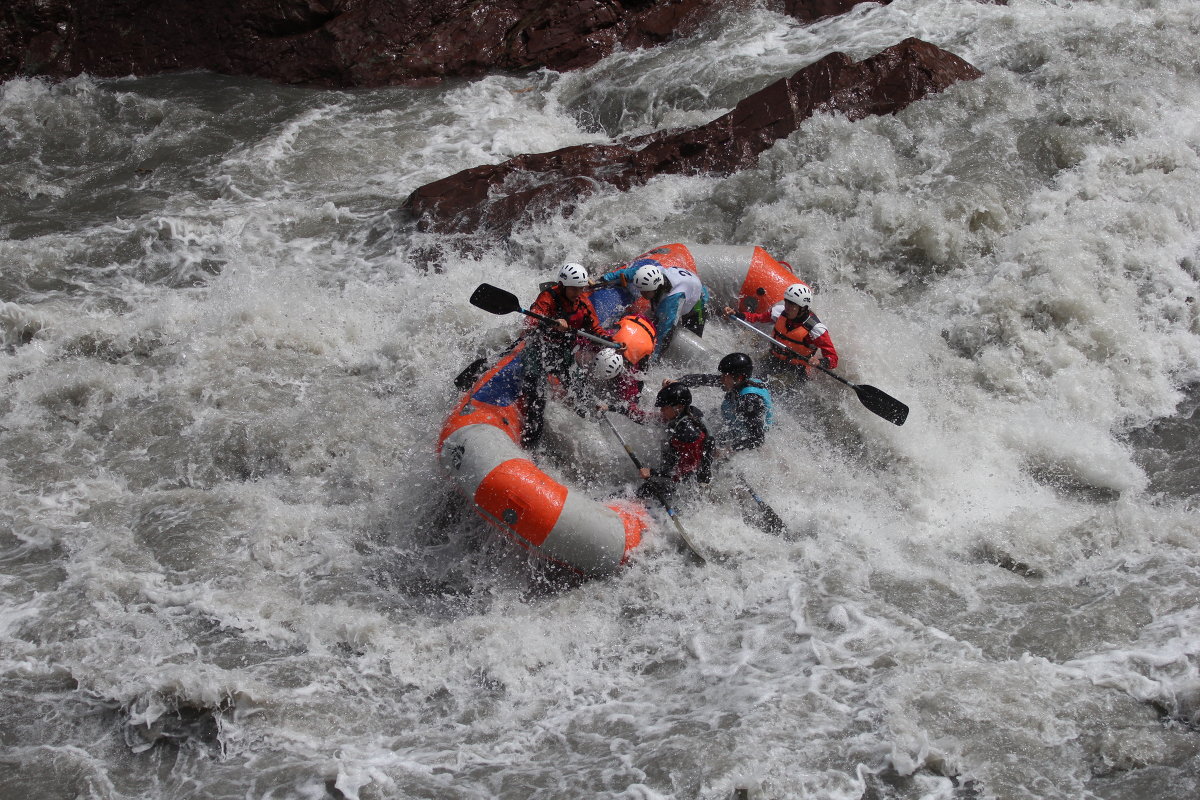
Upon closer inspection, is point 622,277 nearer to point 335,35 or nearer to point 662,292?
point 662,292

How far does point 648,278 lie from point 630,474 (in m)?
1.38

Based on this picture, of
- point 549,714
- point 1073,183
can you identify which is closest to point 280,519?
point 549,714

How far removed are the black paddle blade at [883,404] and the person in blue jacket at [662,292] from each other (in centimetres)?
133

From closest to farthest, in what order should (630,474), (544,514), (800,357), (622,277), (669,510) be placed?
(544,514)
(669,510)
(630,474)
(800,357)
(622,277)

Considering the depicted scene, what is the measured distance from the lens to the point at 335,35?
1120 cm

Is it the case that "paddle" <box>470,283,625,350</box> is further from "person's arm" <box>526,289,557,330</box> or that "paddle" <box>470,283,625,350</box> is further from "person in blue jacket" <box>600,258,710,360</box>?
"person in blue jacket" <box>600,258,710,360</box>

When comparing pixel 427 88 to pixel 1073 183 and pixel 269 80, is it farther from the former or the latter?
pixel 1073 183

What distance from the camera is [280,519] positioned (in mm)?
5758

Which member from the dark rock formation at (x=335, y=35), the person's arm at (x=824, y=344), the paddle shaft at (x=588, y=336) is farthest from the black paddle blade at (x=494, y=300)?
the dark rock formation at (x=335, y=35)

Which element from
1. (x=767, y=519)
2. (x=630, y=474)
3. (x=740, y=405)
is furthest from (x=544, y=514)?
(x=740, y=405)

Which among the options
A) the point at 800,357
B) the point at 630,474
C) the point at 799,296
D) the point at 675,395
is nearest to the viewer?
the point at 675,395

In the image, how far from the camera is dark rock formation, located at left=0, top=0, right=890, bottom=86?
11211 mm

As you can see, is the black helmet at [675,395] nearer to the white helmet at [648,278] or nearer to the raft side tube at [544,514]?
the raft side tube at [544,514]

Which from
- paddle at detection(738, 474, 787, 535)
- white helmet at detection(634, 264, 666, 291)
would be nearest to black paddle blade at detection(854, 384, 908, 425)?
paddle at detection(738, 474, 787, 535)
